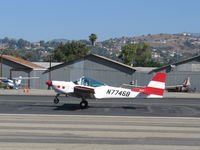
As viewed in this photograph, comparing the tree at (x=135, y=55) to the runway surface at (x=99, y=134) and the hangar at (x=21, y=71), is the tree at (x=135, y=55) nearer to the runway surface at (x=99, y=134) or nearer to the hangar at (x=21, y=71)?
the hangar at (x=21, y=71)

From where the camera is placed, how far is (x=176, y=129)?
1722 centimetres

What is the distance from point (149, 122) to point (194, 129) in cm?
286

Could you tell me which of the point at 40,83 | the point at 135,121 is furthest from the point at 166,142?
the point at 40,83

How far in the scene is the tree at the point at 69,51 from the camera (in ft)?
352

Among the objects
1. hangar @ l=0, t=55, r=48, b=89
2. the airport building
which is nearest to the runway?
the airport building

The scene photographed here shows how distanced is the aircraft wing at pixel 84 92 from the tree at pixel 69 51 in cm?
7946

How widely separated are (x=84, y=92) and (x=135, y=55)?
87.1 m

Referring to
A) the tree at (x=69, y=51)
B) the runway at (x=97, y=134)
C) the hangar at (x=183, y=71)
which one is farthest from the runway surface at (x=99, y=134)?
the tree at (x=69, y=51)

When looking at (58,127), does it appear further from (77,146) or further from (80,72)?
(80,72)

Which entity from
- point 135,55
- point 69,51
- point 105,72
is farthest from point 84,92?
point 135,55

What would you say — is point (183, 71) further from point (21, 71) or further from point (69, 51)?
point (69, 51)

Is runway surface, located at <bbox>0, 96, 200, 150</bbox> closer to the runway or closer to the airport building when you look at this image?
the runway

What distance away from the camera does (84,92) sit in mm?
27000

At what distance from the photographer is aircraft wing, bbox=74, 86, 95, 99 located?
2677 centimetres
